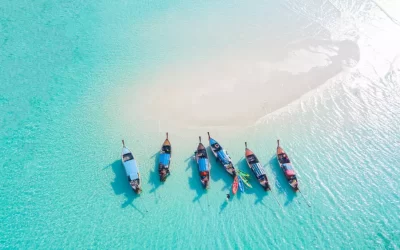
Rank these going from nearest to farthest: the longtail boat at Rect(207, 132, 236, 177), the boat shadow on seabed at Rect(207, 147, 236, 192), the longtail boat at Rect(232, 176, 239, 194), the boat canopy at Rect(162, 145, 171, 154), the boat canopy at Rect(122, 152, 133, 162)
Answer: the longtail boat at Rect(232, 176, 239, 194)
the boat shadow on seabed at Rect(207, 147, 236, 192)
the longtail boat at Rect(207, 132, 236, 177)
the boat canopy at Rect(122, 152, 133, 162)
the boat canopy at Rect(162, 145, 171, 154)

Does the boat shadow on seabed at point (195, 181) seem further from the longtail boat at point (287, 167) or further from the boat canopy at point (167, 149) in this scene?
the longtail boat at point (287, 167)

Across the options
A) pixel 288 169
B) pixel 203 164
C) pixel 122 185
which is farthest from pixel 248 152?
pixel 122 185

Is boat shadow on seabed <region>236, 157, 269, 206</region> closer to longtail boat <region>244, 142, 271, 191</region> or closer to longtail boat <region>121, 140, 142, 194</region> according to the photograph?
longtail boat <region>244, 142, 271, 191</region>

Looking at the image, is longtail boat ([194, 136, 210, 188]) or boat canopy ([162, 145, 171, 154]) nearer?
longtail boat ([194, 136, 210, 188])

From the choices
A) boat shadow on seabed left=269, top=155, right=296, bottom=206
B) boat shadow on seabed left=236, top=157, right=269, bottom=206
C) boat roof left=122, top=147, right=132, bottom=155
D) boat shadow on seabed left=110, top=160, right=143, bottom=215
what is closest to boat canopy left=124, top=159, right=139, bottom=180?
boat shadow on seabed left=110, top=160, right=143, bottom=215

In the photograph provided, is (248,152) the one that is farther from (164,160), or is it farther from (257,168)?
(164,160)

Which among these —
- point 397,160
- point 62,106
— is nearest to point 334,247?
point 397,160

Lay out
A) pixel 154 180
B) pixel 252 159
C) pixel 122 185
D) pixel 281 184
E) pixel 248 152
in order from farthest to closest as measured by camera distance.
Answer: pixel 248 152 < pixel 252 159 < pixel 281 184 < pixel 154 180 < pixel 122 185
